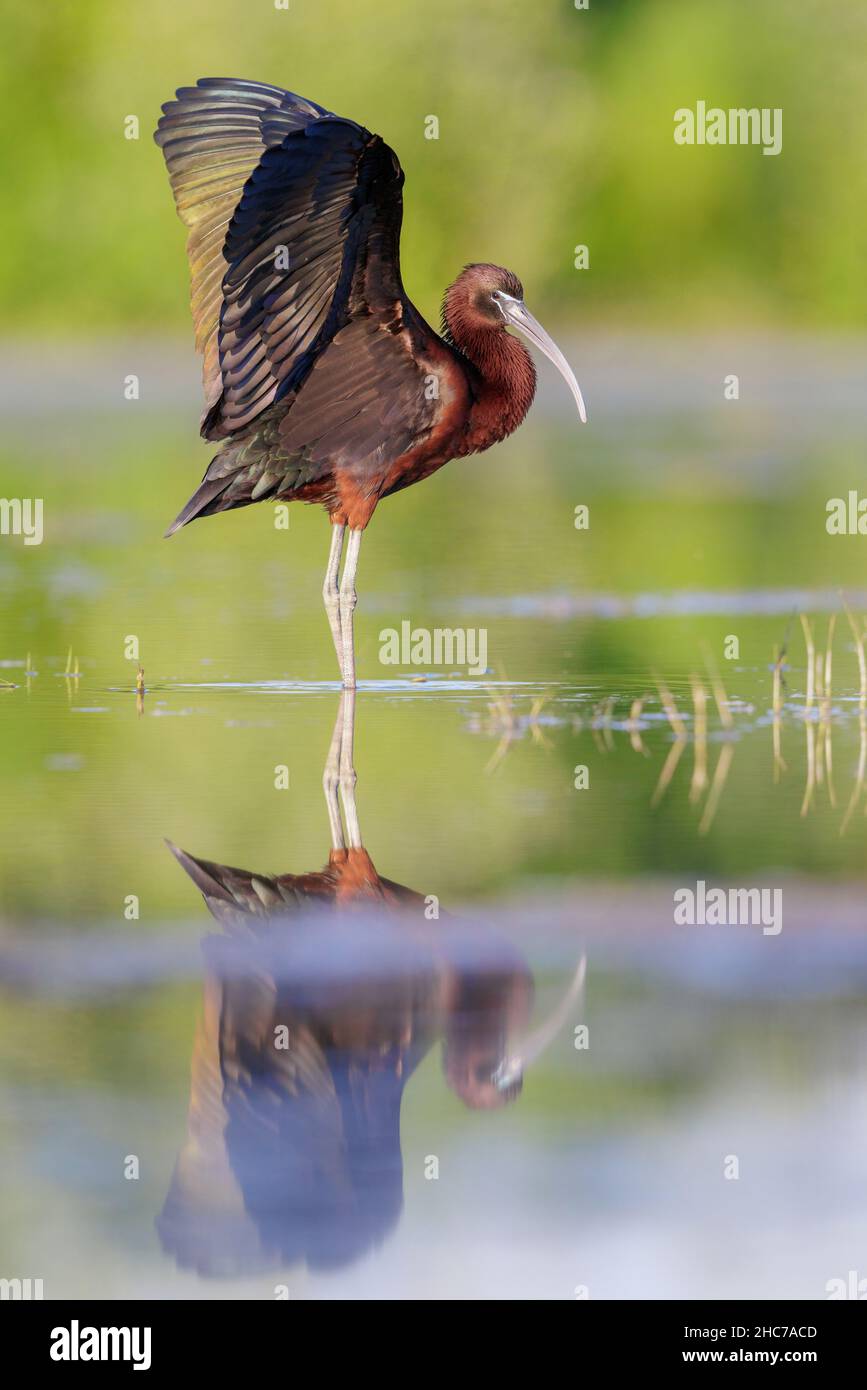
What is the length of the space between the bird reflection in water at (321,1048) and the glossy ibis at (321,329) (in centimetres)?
247

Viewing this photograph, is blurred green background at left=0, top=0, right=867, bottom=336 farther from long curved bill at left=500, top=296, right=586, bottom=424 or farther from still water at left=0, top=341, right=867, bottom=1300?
long curved bill at left=500, top=296, right=586, bottom=424

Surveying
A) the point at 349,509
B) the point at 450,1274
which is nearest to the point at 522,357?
the point at 349,509

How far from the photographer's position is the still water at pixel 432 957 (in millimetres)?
4344

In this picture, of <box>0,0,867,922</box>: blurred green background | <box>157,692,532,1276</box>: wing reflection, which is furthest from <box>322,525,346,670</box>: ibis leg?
<box>157,692,532,1276</box>: wing reflection

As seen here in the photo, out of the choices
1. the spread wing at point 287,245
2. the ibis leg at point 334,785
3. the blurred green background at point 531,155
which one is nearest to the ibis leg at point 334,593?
the spread wing at point 287,245

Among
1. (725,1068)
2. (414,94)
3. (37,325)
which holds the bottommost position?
(725,1068)

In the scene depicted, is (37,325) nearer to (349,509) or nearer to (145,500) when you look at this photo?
(145,500)

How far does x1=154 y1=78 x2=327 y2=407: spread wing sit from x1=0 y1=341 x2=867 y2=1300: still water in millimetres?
1446

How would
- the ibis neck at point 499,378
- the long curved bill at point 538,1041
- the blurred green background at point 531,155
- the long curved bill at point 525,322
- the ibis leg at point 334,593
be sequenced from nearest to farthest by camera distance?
the long curved bill at point 538,1041 < the ibis leg at point 334,593 < the ibis neck at point 499,378 < the long curved bill at point 525,322 < the blurred green background at point 531,155

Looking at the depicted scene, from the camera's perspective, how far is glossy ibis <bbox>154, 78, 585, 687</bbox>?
8.11 metres

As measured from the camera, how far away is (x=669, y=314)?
3566 cm

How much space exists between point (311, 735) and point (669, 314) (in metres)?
28.2

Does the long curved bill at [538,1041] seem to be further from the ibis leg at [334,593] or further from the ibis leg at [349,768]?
the ibis leg at [334,593]

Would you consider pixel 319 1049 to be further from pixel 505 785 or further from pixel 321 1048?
pixel 505 785
